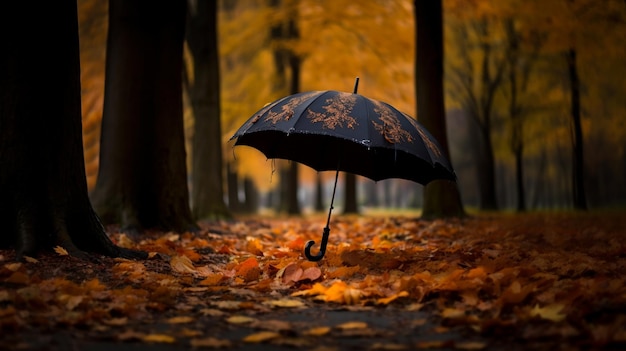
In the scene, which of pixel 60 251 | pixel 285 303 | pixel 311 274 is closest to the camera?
pixel 285 303

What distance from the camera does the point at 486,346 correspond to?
9.17ft

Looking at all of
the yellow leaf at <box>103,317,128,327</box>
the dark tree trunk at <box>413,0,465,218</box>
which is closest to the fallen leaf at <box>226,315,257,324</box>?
the yellow leaf at <box>103,317,128,327</box>

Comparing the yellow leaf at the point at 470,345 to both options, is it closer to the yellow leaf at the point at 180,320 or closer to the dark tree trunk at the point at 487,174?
the yellow leaf at the point at 180,320

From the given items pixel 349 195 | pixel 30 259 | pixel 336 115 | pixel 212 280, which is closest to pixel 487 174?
pixel 349 195

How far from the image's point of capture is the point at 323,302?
386 cm

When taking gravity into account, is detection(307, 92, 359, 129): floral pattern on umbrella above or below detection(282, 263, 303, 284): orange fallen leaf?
above

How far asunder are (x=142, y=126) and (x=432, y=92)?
576 cm

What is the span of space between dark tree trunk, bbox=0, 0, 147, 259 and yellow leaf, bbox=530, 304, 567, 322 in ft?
11.3

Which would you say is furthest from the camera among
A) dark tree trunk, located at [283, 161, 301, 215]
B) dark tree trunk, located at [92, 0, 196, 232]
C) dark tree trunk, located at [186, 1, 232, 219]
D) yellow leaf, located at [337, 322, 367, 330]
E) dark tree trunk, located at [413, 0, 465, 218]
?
dark tree trunk, located at [283, 161, 301, 215]

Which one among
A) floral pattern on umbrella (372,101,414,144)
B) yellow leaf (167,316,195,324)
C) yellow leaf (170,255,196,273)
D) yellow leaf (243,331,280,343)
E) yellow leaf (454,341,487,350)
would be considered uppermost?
floral pattern on umbrella (372,101,414,144)

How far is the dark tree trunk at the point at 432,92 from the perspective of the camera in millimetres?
11000

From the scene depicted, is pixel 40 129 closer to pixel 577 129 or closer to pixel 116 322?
pixel 116 322

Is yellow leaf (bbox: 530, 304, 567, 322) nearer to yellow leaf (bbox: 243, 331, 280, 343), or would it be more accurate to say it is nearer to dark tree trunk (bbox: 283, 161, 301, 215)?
yellow leaf (bbox: 243, 331, 280, 343)

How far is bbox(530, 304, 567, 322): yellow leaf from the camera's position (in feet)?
10.2
